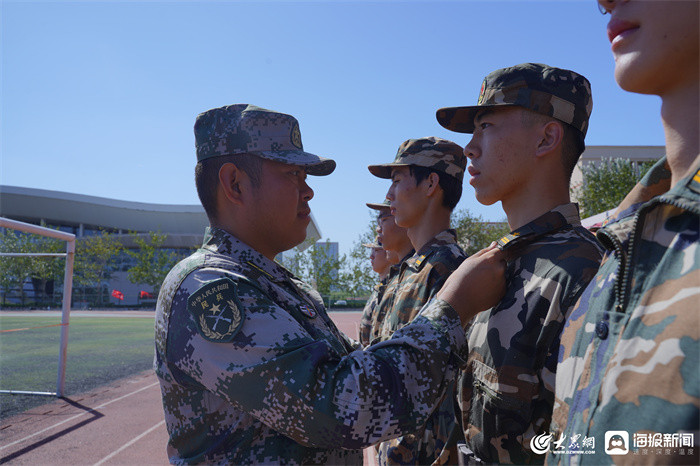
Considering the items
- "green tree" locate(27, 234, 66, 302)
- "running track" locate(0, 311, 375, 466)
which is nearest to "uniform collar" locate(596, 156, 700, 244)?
"running track" locate(0, 311, 375, 466)

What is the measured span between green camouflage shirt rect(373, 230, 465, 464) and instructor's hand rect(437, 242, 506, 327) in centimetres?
65

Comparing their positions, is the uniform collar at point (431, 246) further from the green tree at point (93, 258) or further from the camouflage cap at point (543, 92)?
the green tree at point (93, 258)

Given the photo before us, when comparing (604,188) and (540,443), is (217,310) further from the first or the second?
(604,188)

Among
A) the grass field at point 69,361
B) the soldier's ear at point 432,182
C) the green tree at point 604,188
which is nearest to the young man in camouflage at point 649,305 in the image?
the soldier's ear at point 432,182

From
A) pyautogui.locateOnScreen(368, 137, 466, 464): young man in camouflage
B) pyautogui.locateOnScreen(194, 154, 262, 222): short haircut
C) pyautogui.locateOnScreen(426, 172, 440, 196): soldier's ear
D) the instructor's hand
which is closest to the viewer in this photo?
the instructor's hand

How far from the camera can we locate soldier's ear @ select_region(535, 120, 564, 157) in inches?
83.3

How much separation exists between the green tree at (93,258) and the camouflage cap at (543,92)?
5071 cm

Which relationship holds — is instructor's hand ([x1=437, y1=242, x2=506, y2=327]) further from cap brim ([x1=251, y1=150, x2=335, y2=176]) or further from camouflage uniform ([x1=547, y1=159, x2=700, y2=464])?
cap brim ([x1=251, y1=150, x2=335, y2=176])

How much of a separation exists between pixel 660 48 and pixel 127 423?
776 cm

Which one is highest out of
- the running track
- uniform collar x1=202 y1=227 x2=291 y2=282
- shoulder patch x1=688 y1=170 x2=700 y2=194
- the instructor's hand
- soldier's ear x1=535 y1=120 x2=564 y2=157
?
soldier's ear x1=535 y1=120 x2=564 y2=157

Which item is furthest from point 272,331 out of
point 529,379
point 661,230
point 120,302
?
point 120,302

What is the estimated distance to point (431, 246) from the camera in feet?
10.6

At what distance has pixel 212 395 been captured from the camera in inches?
71.7

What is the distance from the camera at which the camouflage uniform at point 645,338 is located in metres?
0.91
